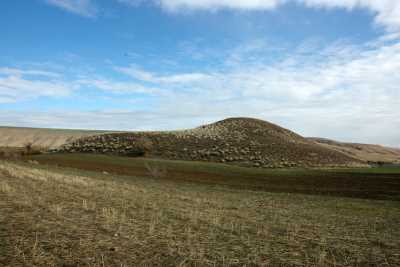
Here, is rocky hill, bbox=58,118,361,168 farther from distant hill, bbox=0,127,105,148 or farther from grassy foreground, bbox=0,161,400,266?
grassy foreground, bbox=0,161,400,266

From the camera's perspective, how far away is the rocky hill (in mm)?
80688

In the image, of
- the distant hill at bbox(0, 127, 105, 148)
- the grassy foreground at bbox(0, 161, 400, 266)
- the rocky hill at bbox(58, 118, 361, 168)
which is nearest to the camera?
the grassy foreground at bbox(0, 161, 400, 266)

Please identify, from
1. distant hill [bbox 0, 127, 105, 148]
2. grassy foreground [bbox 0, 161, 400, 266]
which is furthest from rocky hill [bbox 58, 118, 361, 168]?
grassy foreground [bbox 0, 161, 400, 266]

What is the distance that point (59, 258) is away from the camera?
7891 millimetres

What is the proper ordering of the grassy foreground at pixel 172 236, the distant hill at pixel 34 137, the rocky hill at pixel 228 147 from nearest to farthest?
the grassy foreground at pixel 172 236 → the rocky hill at pixel 228 147 → the distant hill at pixel 34 137

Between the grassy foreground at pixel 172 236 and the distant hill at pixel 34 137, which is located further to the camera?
the distant hill at pixel 34 137

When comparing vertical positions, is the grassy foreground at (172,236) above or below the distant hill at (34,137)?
below

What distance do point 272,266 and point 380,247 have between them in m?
4.49

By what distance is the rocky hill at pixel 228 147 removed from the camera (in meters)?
80.7

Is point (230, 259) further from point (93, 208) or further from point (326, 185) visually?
point (326, 185)

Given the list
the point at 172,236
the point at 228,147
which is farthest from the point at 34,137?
the point at 172,236

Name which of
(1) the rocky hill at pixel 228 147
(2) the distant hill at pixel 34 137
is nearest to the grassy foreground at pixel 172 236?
(1) the rocky hill at pixel 228 147

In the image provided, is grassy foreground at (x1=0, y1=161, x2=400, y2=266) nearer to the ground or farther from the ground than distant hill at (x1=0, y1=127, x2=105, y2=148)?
nearer to the ground

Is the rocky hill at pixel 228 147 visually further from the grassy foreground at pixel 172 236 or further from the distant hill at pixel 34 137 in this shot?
the grassy foreground at pixel 172 236
